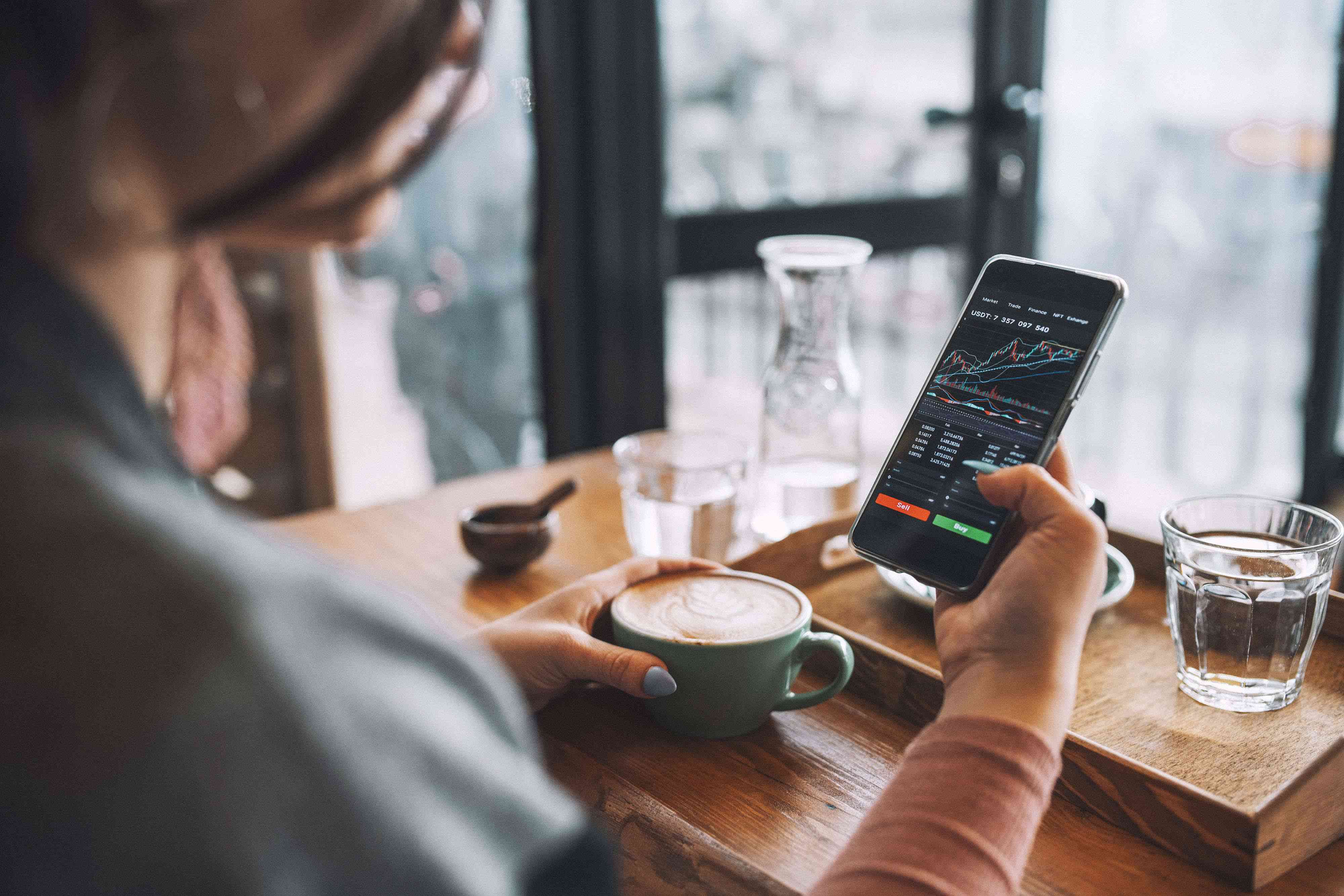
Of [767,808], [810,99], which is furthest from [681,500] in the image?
[810,99]

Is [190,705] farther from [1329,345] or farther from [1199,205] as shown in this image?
[1199,205]

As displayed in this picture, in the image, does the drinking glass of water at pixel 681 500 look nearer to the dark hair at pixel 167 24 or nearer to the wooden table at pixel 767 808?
the wooden table at pixel 767 808

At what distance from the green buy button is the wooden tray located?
10 centimetres

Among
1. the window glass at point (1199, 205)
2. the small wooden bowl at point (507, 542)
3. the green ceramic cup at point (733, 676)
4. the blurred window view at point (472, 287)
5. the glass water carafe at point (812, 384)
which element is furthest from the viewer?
the window glass at point (1199, 205)

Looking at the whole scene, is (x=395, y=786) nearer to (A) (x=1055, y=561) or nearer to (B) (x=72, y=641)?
(B) (x=72, y=641)

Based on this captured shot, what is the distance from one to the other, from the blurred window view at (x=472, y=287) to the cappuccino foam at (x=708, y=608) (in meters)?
1.30

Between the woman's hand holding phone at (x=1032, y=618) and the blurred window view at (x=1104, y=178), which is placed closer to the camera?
the woman's hand holding phone at (x=1032, y=618)

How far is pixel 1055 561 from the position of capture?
2.23ft

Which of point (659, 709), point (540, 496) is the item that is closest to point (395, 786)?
point (659, 709)

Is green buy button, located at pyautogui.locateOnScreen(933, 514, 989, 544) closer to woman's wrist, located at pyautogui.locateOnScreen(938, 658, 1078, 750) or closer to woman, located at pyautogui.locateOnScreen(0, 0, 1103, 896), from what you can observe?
woman's wrist, located at pyautogui.locateOnScreen(938, 658, 1078, 750)

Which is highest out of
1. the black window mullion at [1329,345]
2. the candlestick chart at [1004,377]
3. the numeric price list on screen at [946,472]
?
the candlestick chart at [1004,377]

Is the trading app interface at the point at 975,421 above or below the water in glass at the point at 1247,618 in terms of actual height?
above

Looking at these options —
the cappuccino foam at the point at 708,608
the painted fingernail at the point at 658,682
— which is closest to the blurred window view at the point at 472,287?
the cappuccino foam at the point at 708,608

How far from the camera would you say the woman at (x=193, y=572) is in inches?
13.3
